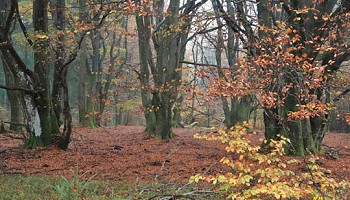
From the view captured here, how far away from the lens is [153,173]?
7945 millimetres

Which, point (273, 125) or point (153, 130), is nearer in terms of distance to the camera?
point (273, 125)

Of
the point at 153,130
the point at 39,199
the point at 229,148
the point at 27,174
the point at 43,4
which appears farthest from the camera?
the point at 153,130

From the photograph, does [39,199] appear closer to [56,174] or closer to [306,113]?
[56,174]

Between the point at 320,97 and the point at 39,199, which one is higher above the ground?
the point at 320,97

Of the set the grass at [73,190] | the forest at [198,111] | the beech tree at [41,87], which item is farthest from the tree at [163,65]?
the grass at [73,190]

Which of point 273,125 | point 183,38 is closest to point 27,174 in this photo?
point 273,125

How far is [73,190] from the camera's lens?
5.36 m

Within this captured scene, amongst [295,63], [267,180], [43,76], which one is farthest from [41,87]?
[267,180]

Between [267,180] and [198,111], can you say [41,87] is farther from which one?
[267,180]

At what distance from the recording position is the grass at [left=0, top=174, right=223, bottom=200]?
205 inches

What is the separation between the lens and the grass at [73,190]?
521cm

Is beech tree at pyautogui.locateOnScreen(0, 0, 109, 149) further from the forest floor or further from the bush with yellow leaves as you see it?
the bush with yellow leaves

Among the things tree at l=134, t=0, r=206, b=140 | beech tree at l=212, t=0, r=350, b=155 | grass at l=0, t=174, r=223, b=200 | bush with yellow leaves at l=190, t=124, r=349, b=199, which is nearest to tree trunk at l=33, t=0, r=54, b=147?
grass at l=0, t=174, r=223, b=200

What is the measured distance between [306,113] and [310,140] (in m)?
4.04
